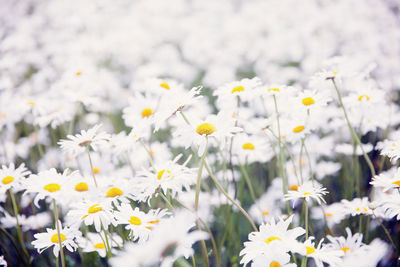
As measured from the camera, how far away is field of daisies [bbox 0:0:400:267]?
1188 millimetres

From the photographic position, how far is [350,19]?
391 cm

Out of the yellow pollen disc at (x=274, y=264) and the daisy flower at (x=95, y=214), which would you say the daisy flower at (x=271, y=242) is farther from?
the daisy flower at (x=95, y=214)

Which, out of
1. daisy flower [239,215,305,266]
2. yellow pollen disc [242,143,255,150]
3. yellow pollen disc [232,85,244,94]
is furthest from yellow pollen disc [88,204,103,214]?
yellow pollen disc [242,143,255,150]

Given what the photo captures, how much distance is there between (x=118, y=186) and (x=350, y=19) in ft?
12.3

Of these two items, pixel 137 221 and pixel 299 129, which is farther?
pixel 299 129

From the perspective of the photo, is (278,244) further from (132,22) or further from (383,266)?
(132,22)

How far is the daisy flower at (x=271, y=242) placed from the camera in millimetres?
912

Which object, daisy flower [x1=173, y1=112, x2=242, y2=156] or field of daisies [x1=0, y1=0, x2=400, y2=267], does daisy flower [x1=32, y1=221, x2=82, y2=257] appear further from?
daisy flower [x1=173, y1=112, x2=242, y2=156]

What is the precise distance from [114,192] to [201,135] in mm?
481

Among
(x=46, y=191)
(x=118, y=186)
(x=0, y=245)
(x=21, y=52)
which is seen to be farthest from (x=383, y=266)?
(x=21, y=52)

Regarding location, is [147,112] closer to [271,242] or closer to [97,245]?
[97,245]

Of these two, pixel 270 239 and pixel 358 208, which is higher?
pixel 270 239

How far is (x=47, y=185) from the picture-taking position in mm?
1198

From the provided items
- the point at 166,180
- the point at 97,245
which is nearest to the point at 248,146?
the point at 166,180
